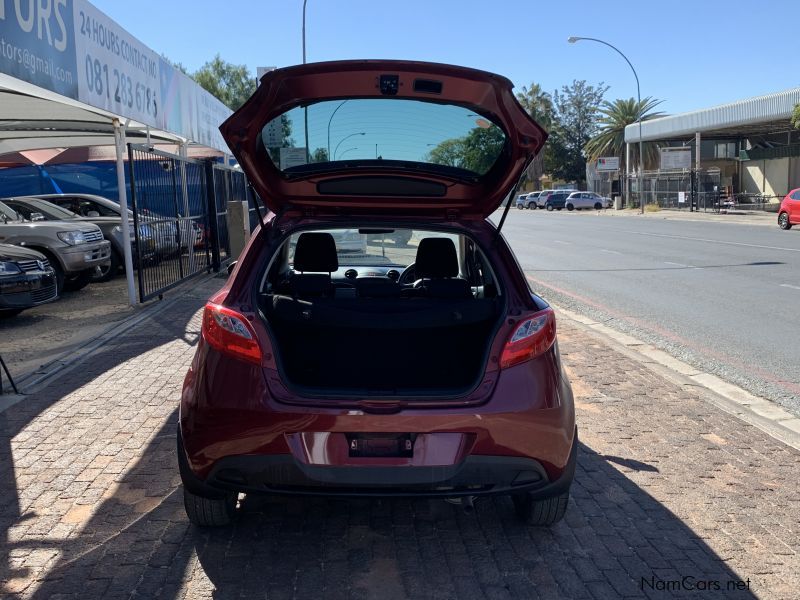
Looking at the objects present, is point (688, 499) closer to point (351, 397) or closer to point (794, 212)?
point (351, 397)

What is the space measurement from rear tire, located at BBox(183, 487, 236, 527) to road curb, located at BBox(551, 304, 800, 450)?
358cm

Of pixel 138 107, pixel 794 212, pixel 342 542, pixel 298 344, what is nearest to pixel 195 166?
pixel 138 107

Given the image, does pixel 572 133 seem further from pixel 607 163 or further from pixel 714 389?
pixel 714 389

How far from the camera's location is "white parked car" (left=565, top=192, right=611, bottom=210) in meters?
58.2

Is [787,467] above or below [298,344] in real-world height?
below

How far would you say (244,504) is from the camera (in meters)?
4.00

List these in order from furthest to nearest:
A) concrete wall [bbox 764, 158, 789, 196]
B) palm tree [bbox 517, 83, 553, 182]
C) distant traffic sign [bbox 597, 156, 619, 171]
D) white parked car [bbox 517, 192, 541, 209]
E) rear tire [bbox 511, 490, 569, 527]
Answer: palm tree [bbox 517, 83, 553, 182], white parked car [bbox 517, 192, 541, 209], distant traffic sign [bbox 597, 156, 619, 171], concrete wall [bbox 764, 158, 789, 196], rear tire [bbox 511, 490, 569, 527]

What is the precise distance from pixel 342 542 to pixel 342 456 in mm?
630

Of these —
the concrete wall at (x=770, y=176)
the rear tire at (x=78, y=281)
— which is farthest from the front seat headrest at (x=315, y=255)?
the concrete wall at (x=770, y=176)

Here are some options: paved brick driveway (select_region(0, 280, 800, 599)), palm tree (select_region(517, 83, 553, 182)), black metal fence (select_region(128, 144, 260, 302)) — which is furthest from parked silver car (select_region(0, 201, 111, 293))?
palm tree (select_region(517, 83, 553, 182))

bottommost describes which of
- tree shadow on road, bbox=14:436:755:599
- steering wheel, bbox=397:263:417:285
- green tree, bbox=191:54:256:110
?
tree shadow on road, bbox=14:436:755:599

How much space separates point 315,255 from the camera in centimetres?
455

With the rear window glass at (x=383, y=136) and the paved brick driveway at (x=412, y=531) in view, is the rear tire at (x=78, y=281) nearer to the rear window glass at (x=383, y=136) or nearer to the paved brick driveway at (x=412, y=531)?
the paved brick driveway at (x=412, y=531)

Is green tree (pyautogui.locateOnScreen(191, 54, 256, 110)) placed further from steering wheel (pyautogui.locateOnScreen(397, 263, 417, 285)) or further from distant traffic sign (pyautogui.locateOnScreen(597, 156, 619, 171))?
steering wheel (pyautogui.locateOnScreen(397, 263, 417, 285))
